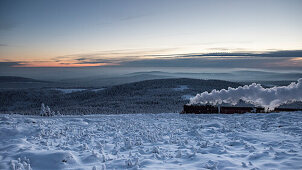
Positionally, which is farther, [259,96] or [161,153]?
[259,96]

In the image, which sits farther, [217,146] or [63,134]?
[63,134]

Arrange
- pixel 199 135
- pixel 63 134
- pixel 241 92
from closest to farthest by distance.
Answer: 1. pixel 199 135
2. pixel 63 134
3. pixel 241 92

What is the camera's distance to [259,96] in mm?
23281

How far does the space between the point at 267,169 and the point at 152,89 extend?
5047 inches

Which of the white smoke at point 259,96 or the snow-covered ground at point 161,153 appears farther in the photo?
the white smoke at point 259,96

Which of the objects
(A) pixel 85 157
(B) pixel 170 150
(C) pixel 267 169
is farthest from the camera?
(B) pixel 170 150

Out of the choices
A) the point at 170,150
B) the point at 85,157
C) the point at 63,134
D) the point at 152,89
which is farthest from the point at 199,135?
the point at 152,89

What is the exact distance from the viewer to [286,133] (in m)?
10.7

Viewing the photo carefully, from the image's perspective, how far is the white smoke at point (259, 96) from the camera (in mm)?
21812

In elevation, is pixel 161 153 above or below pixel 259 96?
above

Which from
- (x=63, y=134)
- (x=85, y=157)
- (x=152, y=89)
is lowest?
(x=152, y=89)

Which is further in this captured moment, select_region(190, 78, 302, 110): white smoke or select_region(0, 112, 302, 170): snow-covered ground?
select_region(190, 78, 302, 110): white smoke

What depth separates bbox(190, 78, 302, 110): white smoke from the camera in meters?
21.8

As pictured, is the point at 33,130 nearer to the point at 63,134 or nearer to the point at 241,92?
the point at 63,134
